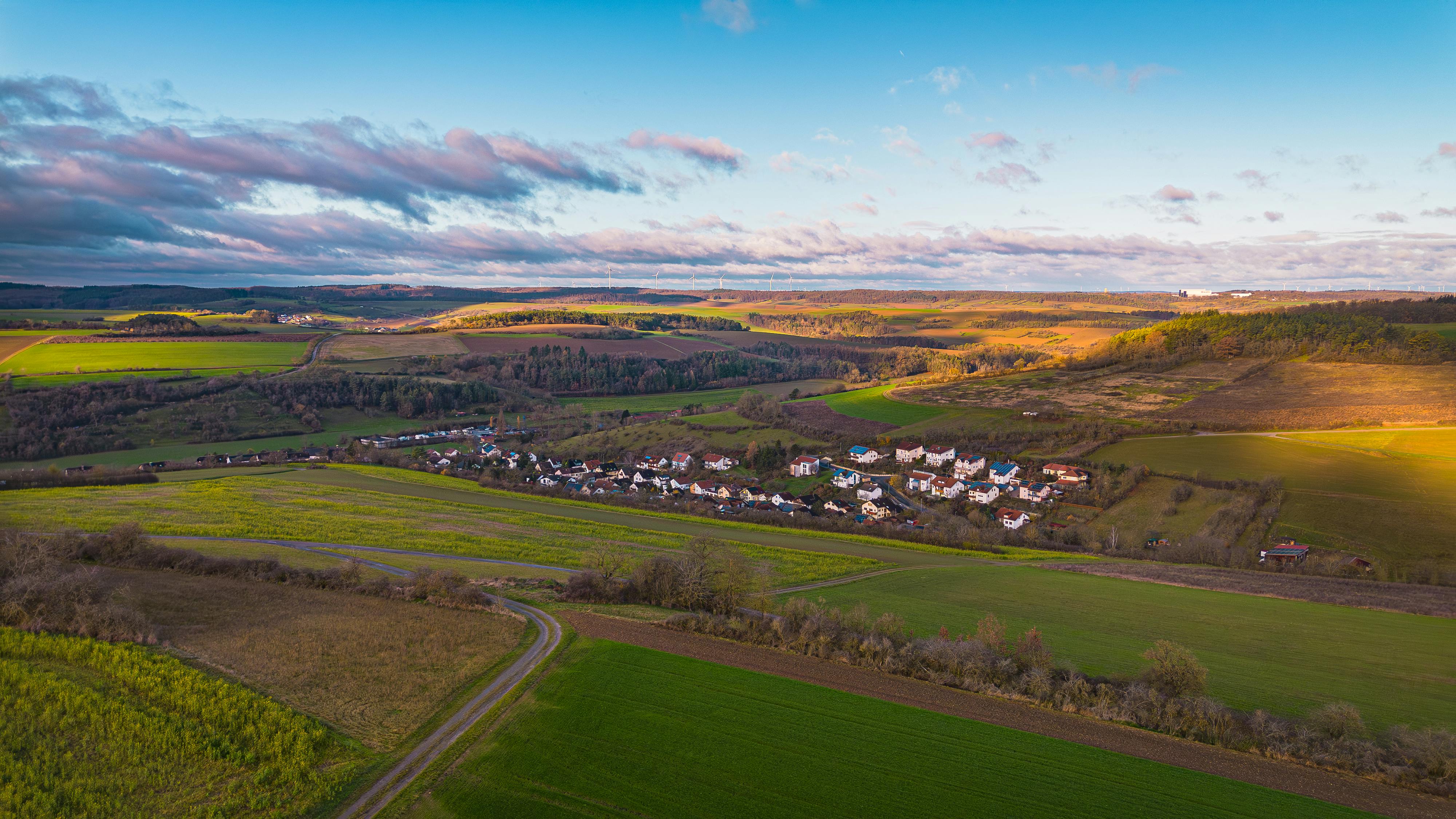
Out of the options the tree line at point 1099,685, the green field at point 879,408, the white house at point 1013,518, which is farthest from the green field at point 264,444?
the white house at point 1013,518

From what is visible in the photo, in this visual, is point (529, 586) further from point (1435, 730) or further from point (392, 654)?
point (1435, 730)

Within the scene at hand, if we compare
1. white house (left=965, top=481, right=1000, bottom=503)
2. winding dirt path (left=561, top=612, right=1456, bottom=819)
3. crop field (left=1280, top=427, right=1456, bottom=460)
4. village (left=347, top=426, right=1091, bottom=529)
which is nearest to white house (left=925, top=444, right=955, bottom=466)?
village (left=347, top=426, right=1091, bottom=529)

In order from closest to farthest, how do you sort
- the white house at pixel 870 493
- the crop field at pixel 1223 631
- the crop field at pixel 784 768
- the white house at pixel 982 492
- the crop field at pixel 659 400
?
the crop field at pixel 784 768 → the crop field at pixel 1223 631 → the white house at pixel 982 492 → the white house at pixel 870 493 → the crop field at pixel 659 400

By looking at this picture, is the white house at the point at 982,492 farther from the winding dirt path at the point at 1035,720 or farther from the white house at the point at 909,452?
the winding dirt path at the point at 1035,720

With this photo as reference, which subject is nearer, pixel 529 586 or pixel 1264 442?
pixel 529 586

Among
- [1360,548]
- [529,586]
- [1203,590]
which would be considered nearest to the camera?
[529,586]

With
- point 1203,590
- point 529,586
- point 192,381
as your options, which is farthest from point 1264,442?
point 192,381
